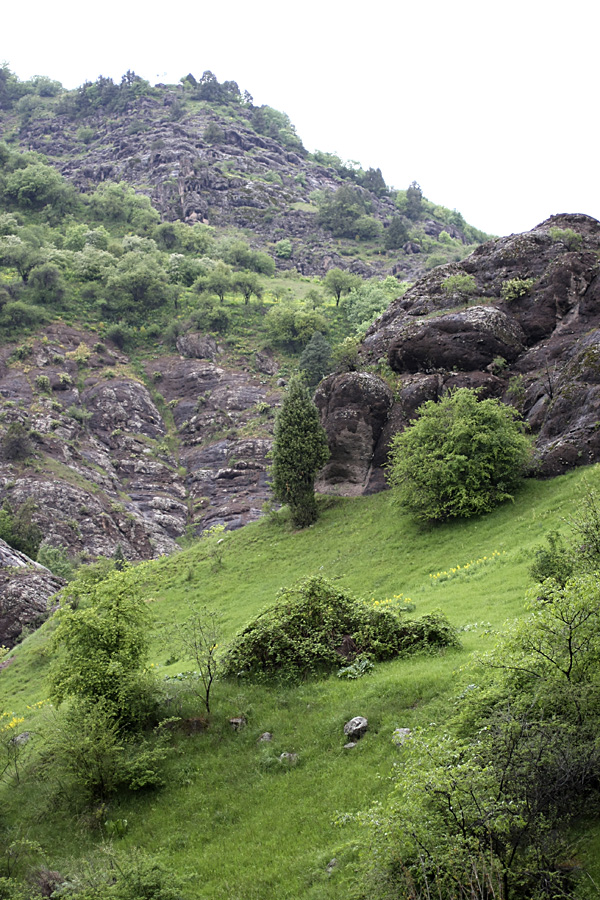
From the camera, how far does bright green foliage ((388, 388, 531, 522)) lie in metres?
30.0

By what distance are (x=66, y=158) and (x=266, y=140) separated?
62.2 meters

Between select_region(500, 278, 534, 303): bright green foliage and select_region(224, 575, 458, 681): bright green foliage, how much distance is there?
3159 centimetres

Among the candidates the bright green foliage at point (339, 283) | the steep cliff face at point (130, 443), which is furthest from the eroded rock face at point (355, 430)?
the bright green foliage at point (339, 283)

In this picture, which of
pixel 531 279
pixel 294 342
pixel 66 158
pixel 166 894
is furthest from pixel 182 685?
pixel 66 158

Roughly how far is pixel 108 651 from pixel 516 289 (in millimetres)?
37923

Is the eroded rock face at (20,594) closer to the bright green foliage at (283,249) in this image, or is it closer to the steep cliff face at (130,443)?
the steep cliff face at (130,443)

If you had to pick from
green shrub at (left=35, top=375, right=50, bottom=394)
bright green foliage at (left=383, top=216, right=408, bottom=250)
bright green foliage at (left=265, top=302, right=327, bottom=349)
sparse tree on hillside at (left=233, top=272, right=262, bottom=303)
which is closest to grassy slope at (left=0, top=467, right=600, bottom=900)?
green shrub at (left=35, top=375, right=50, bottom=394)

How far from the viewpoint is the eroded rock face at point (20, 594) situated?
37719 mm

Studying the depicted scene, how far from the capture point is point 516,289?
41.5 m

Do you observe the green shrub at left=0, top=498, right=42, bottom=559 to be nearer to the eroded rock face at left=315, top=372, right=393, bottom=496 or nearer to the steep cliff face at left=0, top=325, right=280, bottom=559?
the steep cliff face at left=0, top=325, right=280, bottom=559

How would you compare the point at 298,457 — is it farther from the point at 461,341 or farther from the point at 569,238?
the point at 569,238

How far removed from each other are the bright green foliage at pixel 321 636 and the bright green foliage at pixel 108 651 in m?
2.90

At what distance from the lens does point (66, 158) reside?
164 meters

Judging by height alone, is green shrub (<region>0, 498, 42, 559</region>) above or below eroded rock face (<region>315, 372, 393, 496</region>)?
below
